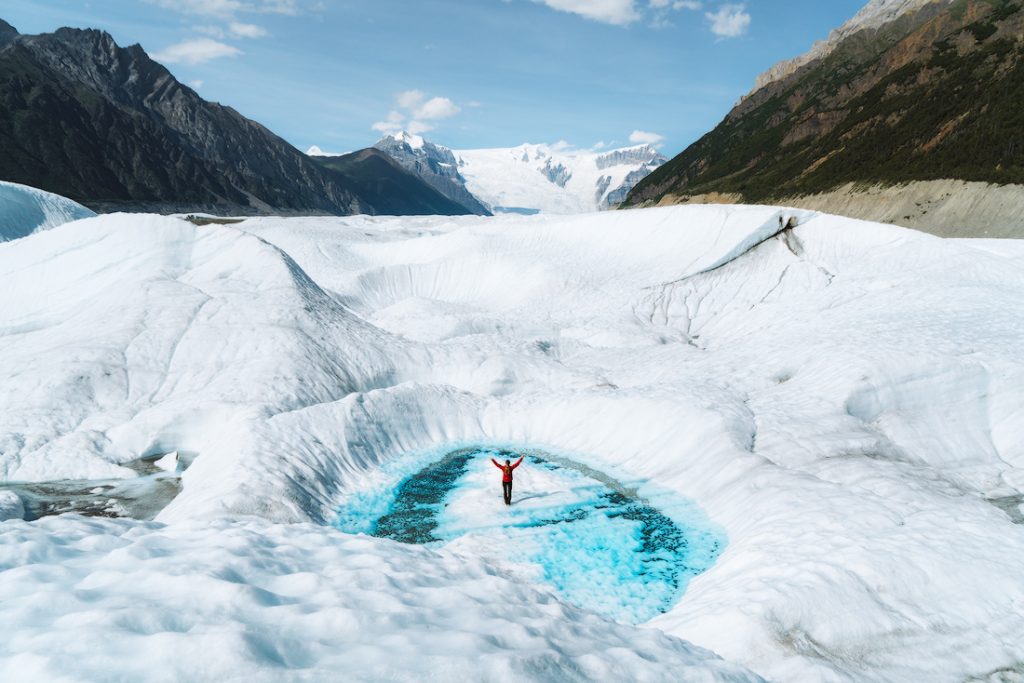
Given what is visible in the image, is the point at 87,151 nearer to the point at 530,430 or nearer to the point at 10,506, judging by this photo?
the point at 10,506

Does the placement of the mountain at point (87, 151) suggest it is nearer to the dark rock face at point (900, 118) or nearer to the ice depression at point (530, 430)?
the dark rock face at point (900, 118)

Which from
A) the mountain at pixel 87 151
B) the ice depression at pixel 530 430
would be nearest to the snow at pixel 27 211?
the ice depression at pixel 530 430

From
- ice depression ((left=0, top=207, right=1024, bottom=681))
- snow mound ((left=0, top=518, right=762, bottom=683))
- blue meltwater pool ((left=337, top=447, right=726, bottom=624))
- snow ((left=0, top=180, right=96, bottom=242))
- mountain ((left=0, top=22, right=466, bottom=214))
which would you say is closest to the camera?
snow mound ((left=0, top=518, right=762, bottom=683))

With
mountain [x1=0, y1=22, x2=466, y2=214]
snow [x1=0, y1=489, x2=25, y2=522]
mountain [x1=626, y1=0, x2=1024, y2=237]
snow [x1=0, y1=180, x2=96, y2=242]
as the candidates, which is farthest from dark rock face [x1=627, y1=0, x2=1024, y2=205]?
mountain [x1=0, y1=22, x2=466, y2=214]

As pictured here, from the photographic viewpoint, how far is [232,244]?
35875 millimetres

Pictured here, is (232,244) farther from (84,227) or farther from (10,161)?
(10,161)

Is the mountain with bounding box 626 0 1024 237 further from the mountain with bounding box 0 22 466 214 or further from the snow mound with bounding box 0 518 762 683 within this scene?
the mountain with bounding box 0 22 466 214

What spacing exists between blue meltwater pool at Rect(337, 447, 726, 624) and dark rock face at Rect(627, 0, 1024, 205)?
8106 cm

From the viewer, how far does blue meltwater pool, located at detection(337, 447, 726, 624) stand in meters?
14.7

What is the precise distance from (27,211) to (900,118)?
129m

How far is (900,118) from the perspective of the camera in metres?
111

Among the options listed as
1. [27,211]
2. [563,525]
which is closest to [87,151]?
[27,211]

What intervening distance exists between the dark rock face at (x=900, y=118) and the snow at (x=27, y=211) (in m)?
104

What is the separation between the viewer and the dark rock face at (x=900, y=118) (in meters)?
86.0
